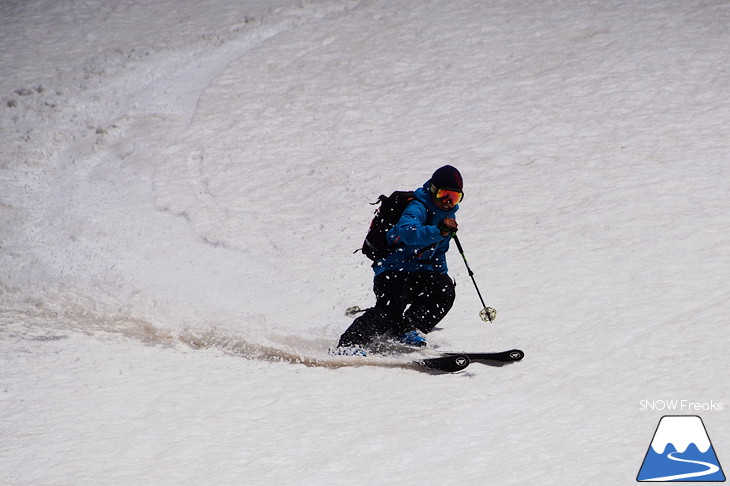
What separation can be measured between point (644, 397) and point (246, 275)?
20.0 feet

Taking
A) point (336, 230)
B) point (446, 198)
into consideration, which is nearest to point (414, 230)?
point (446, 198)

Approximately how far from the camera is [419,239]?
21.8 feet

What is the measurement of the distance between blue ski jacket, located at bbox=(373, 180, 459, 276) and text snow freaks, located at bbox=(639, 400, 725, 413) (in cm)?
216

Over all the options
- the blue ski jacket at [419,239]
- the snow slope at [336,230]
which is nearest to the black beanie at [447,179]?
the blue ski jacket at [419,239]

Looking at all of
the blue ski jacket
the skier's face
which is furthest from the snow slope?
the skier's face

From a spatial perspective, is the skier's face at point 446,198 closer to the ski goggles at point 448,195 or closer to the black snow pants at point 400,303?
the ski goggles at point 448,195

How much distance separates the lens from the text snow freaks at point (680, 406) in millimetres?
5457

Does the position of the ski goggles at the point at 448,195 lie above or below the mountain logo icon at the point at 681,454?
above

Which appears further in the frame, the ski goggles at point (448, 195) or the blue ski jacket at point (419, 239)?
the ski goggles at point (448, 195)

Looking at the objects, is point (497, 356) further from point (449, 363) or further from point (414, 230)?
point (414, 230)

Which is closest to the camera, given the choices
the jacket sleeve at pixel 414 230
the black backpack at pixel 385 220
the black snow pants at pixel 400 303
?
the jacket sleeve at pixel 414 230

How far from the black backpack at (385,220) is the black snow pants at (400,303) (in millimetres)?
278

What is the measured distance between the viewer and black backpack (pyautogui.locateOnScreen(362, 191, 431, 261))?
7039mm

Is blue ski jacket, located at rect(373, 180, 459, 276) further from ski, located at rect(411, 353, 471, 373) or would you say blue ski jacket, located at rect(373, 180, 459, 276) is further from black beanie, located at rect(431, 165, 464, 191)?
ski, located at rect(411, 353, 471, 373)
